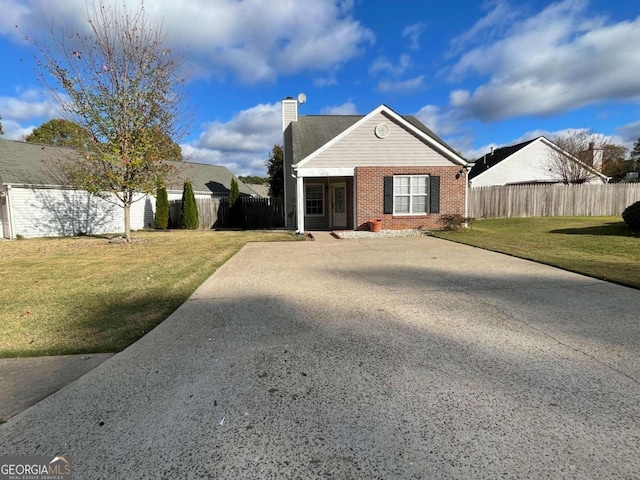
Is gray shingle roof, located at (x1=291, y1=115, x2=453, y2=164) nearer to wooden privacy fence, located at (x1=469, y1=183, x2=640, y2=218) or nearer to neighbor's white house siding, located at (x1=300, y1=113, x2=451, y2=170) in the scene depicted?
neighbor's white house siding, located at (x1=300, y1=113, x2=451, y2=170)

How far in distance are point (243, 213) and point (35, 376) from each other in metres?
18.9

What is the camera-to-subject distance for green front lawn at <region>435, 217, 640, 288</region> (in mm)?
6940

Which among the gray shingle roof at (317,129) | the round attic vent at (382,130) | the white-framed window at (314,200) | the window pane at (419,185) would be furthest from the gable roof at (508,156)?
the round attic vent at (382,130)

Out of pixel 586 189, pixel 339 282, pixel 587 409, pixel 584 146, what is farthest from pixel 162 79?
pixel 584 146

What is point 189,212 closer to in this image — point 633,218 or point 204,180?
point 204,180

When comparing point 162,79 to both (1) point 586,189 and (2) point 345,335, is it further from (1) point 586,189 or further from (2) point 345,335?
(1) point 586,189

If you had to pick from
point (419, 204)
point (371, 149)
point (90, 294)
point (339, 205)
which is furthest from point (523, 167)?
point (90, 294)

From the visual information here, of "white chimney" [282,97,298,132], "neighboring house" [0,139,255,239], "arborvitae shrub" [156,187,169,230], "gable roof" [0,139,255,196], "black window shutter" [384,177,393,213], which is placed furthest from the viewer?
"arborvitae shrub" [156,187,169,230]

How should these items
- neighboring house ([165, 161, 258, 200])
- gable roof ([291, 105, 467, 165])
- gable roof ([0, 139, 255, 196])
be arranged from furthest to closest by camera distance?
neighboring house ([165, 161, 258, 200]) → gable roof ([0, 139, 255, 196]) → gable roof ([291, 105, 467, 165])

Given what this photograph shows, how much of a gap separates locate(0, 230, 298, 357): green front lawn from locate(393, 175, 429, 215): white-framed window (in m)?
7.55

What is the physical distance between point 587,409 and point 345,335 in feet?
6.93

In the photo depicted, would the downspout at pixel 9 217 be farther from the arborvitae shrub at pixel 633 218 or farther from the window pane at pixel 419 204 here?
the arborvitae shrub at pixel 633 218

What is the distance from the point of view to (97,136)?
12.2 meters
